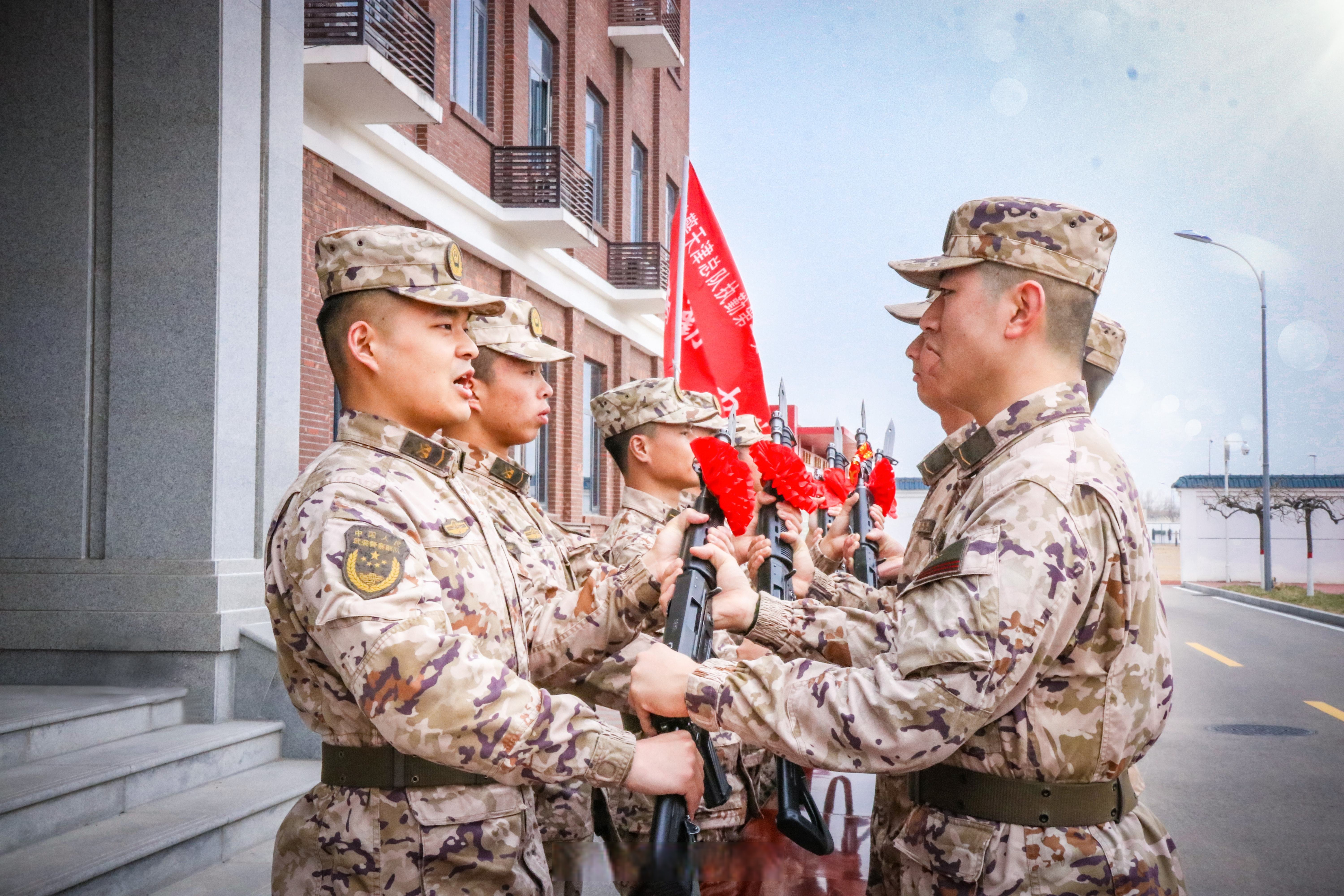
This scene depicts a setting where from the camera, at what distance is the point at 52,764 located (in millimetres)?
4621

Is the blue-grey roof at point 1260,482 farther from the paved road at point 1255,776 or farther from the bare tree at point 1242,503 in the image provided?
the paved road at point 1255,776

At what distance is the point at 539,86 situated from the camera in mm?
16594

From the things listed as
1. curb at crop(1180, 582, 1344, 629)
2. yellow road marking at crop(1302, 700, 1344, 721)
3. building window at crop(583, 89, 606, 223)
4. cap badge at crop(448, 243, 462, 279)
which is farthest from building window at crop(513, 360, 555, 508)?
curb at crop(1180, 582, 1344, 629)

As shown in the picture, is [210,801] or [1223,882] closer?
[210,801]

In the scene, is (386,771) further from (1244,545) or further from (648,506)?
(1244,545)

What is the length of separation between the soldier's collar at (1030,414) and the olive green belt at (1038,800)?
746 millimetres

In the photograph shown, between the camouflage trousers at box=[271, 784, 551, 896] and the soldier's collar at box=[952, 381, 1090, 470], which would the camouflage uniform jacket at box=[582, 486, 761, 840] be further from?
the soldier's collar at box=[952, 381, 1090, 470]

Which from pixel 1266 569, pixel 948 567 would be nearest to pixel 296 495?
pixel 948 567

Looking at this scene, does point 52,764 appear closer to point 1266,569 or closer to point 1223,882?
point 1223,882

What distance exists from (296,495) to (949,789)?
1604 millimetres

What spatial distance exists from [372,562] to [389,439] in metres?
0.53

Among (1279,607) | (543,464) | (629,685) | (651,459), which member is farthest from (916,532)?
(1279,607)

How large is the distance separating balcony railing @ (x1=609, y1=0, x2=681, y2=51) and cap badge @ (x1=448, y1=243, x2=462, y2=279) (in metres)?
18.2

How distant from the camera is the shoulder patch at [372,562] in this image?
2061mm
